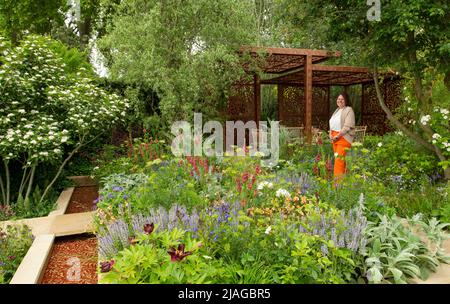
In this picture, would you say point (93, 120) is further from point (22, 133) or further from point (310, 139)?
point (310, 139)

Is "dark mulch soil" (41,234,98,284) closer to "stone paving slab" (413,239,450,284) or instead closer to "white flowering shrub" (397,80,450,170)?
"stone paving slab" (413,239,450,284)

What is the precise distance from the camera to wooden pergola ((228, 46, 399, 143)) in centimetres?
959

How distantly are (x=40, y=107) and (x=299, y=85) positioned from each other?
991 cm

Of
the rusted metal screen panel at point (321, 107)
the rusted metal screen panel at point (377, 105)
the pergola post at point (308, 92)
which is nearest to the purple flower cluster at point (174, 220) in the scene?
the pergola post at point (308, 92)

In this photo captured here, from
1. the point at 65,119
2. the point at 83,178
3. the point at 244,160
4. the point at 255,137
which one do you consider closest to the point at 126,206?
the point at 244,160

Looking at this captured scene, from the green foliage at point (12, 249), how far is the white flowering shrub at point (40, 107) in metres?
1.38

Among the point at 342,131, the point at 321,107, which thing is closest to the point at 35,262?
the point at 342,131

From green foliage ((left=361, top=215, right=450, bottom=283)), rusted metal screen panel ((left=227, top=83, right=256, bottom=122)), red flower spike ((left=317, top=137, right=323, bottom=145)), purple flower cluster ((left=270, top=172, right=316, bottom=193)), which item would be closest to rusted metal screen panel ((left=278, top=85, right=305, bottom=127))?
rusted metal screen panel ((left=227, top=83, right=256, bottom=122))

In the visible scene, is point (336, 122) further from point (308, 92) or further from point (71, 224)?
point (71, 224)

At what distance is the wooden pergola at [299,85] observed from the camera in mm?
9586

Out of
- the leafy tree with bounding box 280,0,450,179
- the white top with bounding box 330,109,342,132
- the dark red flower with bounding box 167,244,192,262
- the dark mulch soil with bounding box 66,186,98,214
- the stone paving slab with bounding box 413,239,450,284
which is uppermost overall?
the leafy tree with bounding box 280,0,450,179

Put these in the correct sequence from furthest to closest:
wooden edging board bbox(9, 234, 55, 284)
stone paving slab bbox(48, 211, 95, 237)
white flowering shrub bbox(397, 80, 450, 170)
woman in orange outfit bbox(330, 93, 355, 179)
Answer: woman in orange outfit bbox(330, 93, 355, 179)
white flowering shrub bbox(397, 80, 450, 170)
stone paving slab bbox(48, 211, 95, 237)
wooden edging board bbox(9, 234, 55, 284)

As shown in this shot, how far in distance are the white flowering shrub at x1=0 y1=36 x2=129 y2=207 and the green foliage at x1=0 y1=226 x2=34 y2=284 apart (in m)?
1.38

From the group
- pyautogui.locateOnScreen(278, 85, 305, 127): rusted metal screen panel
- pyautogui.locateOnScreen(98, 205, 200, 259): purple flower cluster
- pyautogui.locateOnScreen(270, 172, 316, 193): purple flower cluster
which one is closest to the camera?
pyautogui.locateOnScreen(98, 205, 200, 259): purple flower cluster
